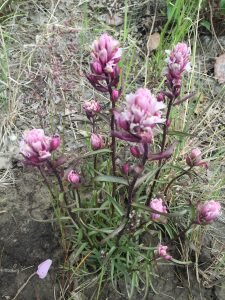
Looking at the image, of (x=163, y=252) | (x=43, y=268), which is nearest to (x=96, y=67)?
(x=163, y=252)

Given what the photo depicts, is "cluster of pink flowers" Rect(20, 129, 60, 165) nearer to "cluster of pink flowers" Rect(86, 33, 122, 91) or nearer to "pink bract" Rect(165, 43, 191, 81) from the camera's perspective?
"cluster of pink flowers" Rect(86, 33, 122, 91)

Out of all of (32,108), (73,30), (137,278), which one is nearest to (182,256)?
(137,278)

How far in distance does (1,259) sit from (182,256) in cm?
85

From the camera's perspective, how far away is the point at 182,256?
190 centimetres

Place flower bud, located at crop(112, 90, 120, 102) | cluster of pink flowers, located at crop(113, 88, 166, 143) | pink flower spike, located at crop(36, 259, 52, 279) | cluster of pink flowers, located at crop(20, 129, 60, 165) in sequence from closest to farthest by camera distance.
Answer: cluster of pink flowers, located at crop(113, 88, 166, 143)
cluster of pink flowers, located at crop(20, 129, 60, 165)
flower bud, located at crop(112, 90, 120, 102)
pink flower spike, located at crop(36, 259, 52, 279)

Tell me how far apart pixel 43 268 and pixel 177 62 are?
106 centimetres

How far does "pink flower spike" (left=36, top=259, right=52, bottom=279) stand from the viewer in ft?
5.86

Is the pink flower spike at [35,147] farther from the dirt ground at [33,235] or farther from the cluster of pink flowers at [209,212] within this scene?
the cluster of pink flowers at [209,212]

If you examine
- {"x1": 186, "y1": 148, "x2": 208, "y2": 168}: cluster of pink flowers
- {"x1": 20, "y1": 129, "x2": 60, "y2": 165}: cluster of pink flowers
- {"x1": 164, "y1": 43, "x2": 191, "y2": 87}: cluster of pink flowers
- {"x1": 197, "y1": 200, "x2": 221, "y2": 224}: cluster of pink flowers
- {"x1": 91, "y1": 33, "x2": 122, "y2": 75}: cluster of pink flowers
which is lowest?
{"x1": 197, "y1": 200, "x2": 221, "y2": 224}: cluster of pink flowers

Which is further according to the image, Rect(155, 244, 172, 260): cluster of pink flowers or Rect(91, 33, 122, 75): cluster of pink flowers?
Rect(155, 244, 172, 260): cluster of pink flowers

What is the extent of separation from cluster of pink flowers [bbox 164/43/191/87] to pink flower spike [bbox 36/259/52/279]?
3.19 ft

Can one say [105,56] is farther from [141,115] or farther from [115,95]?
[141,115]

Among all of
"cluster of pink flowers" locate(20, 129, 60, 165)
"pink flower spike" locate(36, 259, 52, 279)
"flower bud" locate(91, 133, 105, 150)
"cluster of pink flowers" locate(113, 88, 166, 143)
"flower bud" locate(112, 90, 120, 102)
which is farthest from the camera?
"pink flower spike" locate(36, 259, 52, 279)

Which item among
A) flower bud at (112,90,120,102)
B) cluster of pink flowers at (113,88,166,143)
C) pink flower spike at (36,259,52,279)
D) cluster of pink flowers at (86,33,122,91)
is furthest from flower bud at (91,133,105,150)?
pink flower spike at (36,259,52,279)
